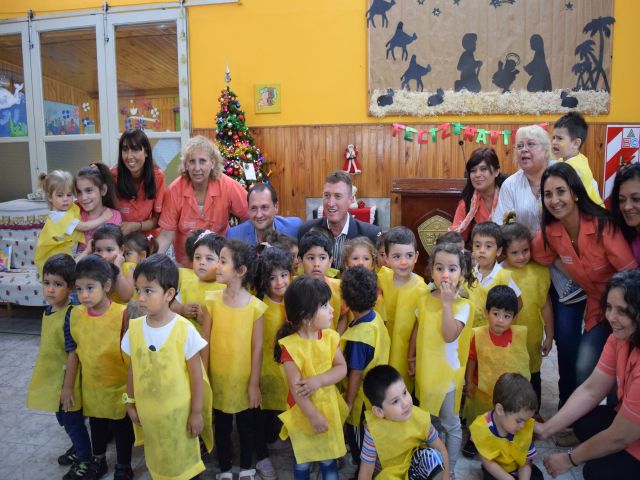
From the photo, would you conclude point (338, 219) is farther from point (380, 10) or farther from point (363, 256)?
point (380, 10)

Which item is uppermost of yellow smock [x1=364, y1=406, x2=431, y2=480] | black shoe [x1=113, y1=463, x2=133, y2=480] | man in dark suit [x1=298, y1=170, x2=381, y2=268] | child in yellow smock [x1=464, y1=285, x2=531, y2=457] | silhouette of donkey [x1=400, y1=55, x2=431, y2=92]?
silhouette of donkey [x1=400, y1=55, x2=431, y2=92]

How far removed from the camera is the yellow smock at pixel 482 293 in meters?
2.49

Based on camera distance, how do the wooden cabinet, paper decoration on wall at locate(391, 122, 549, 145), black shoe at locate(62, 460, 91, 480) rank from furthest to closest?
paper decoration on wall at locate(391, 122, 549, 145) → the wooden cabinet → black shoe at locate(62, 460, 91, 480)

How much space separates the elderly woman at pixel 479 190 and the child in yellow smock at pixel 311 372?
4.66ft

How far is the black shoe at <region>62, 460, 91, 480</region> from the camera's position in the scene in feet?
7.12

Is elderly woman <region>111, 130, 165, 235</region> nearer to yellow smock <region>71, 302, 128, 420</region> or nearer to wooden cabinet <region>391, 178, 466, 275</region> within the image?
yellow smock <region>71, 302, 128, 420</region>

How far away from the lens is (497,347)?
2.35 m

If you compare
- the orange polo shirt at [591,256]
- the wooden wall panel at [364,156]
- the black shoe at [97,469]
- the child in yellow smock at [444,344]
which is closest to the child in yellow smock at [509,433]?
the child in yellow smock at [444,344]

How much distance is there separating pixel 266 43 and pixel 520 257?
15.2 feet

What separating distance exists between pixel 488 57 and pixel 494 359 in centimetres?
426

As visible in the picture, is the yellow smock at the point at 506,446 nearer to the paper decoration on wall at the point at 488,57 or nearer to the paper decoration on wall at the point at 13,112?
the paper decoration on wall at the point at 488,57

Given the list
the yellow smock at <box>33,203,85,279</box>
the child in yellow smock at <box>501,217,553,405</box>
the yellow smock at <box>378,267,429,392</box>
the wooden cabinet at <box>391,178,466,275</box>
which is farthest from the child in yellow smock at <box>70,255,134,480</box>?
the wooden cabinet at <box>391,178,466,275</box>

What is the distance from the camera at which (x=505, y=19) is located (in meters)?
5.50

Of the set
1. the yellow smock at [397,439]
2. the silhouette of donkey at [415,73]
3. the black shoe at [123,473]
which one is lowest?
the black shoe at [123,473]
